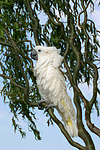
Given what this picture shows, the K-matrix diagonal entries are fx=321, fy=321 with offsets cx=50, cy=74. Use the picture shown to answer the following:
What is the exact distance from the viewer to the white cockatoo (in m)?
2.71

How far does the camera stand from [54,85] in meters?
2.71

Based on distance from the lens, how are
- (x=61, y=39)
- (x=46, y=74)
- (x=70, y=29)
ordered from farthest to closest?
(x=61, y=39) → (x=70, y=29) → (x=46, y=74)

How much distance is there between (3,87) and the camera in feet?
13.3

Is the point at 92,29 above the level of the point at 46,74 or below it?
above

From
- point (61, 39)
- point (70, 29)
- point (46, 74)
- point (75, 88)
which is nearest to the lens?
point (46, 74)

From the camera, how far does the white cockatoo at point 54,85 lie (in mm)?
2715

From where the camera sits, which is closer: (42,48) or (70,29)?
(42,48)

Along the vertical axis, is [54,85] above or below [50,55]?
below

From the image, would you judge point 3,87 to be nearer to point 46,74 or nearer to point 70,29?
point 70,29

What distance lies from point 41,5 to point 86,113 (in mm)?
1499

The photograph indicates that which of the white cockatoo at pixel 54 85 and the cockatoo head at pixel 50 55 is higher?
the cockatoo head at pixel 50 55

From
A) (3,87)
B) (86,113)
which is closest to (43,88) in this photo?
(86,113)

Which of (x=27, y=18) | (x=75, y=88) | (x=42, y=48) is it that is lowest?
(x=75, y=88)

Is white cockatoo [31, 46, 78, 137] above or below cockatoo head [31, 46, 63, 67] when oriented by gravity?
below
